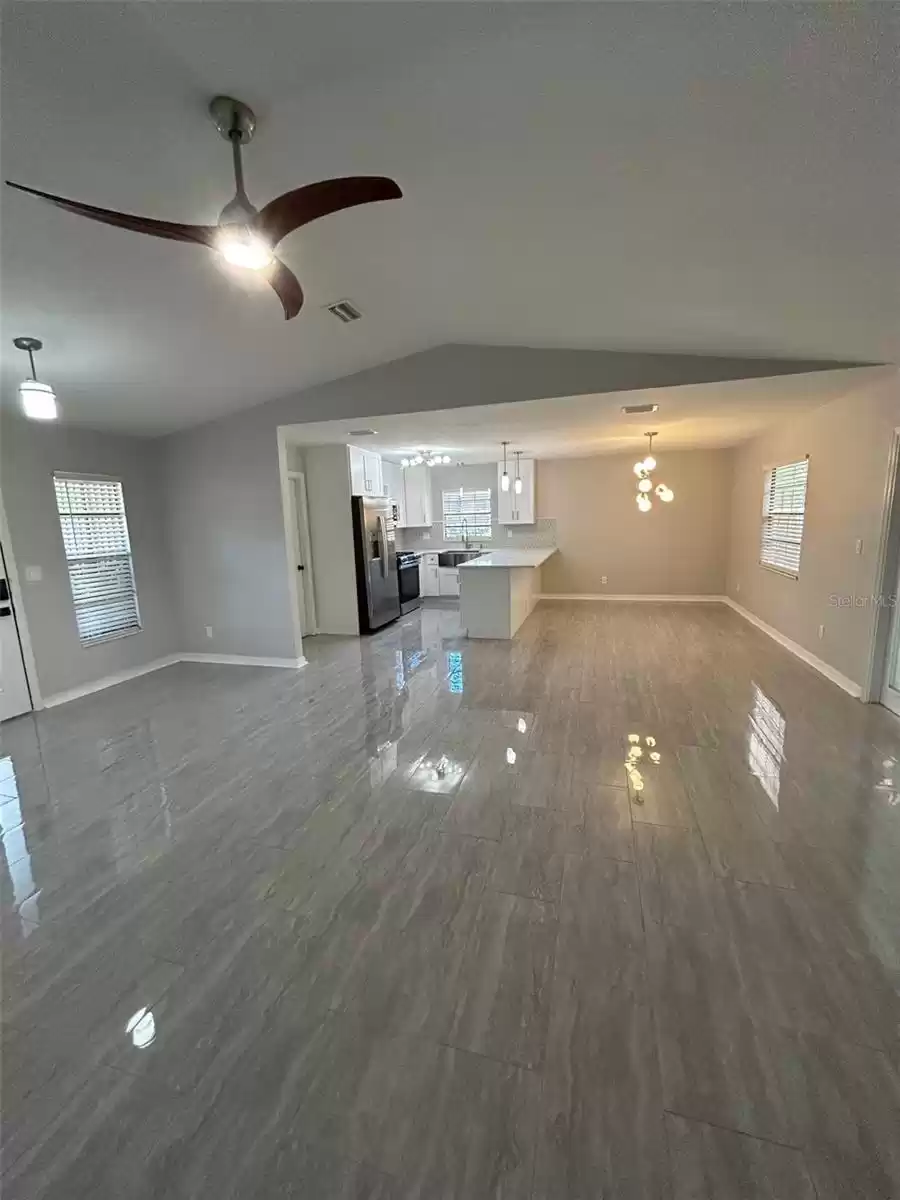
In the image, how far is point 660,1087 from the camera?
4.43ft

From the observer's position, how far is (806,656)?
5.00 meters

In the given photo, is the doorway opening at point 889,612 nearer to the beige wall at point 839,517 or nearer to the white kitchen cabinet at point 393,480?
the beige wall at point 839,517

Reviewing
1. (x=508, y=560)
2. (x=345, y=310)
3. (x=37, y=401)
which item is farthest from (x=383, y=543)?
(x=37, y=401)

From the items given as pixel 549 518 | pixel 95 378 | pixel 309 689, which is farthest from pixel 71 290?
pixel 549 518

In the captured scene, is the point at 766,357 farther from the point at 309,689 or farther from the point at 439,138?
the point at 309,689

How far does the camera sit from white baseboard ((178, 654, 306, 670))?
5.45 m

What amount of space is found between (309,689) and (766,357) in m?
4.46

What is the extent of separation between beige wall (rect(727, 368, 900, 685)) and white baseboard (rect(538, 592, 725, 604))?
6.47 feet

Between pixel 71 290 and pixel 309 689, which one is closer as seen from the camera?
pixel 71 290

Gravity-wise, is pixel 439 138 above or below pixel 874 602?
above

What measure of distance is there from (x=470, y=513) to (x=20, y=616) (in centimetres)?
670

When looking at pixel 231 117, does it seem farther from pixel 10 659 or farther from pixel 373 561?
pixel 373 561

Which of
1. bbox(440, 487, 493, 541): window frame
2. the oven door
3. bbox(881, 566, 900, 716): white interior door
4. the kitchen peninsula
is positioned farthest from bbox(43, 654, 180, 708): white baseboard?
bbox(881, 566, 900, 716): white interior door

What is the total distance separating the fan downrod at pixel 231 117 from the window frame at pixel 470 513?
300 inches
